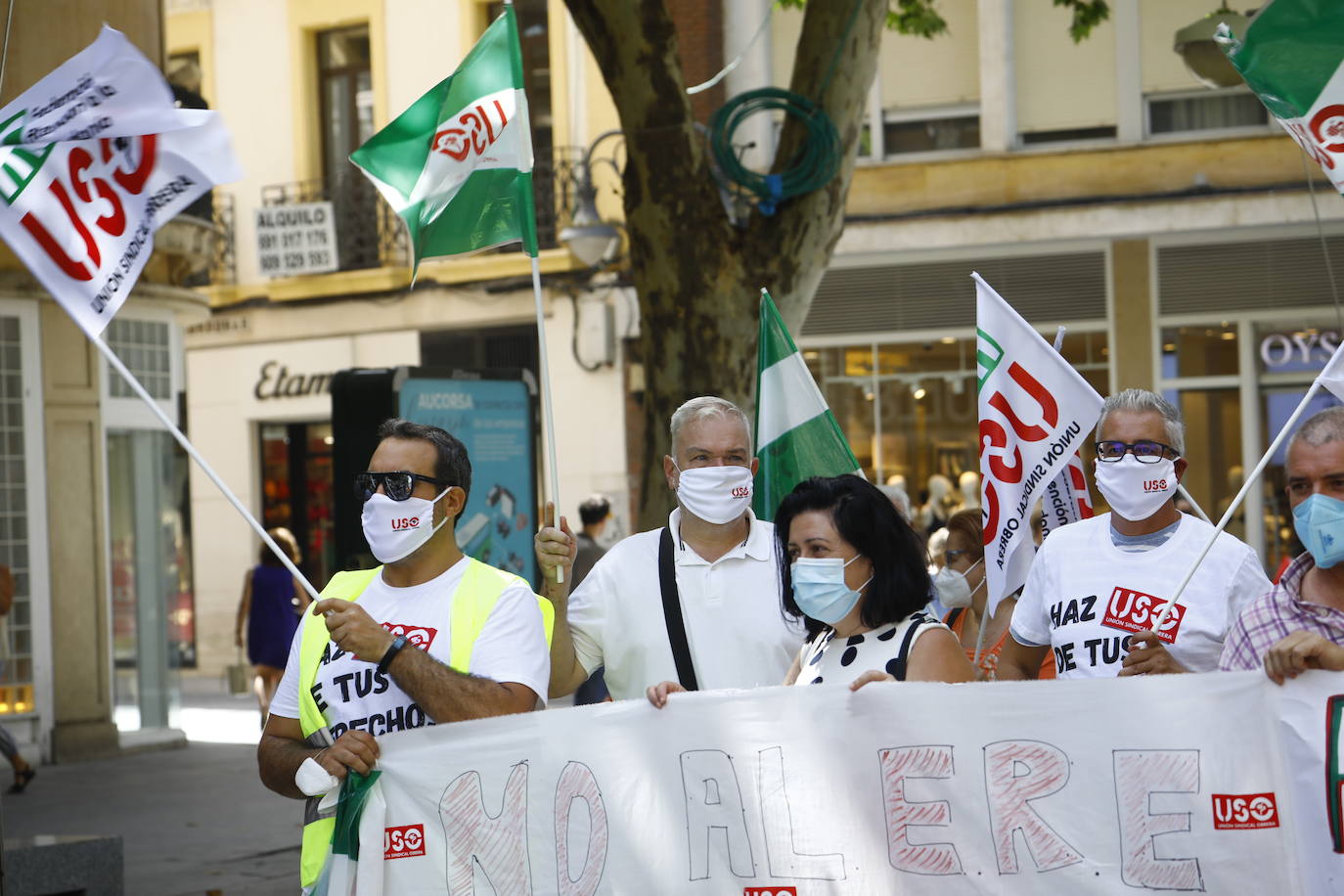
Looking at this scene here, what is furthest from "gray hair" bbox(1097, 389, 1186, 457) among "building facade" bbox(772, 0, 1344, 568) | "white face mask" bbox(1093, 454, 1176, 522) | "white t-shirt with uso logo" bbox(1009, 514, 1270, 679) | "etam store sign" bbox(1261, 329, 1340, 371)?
"etam store sign" bbox(1261, 329, 1340, 371)

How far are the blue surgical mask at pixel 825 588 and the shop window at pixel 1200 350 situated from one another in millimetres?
14400

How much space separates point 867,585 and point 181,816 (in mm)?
7754

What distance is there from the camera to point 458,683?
3.96 m

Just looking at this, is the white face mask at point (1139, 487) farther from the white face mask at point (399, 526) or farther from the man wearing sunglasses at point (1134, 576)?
the white face mask at point (399, 526)

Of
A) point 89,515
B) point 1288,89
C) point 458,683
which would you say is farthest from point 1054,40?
point 458,683

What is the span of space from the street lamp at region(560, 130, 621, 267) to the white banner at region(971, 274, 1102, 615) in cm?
1192

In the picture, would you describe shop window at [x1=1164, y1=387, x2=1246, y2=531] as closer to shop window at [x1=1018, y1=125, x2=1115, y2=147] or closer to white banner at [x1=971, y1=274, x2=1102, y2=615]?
shop window at [x1=1018, y1=125, x2=1115, y2=147]

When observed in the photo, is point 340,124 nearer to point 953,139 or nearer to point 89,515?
point 953,139

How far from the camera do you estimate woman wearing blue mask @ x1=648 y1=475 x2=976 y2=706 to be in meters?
3.91

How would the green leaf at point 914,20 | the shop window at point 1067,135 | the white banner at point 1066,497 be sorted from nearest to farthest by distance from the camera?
the white banner at point 1066,497
the green leaf at point 914,20
the shop window at point 1067,135


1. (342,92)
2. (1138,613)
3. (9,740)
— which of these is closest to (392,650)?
(1138,613)

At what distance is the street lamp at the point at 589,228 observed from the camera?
56.3ft

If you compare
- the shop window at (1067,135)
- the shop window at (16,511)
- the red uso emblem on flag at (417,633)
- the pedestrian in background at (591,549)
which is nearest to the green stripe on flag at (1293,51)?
the red uso emblem on flag at (417,633)

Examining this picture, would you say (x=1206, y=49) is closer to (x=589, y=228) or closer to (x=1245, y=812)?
(x=589, y=228)
